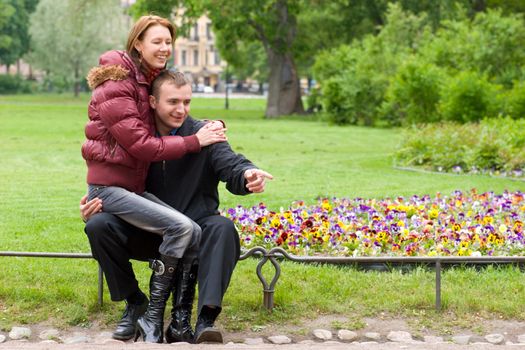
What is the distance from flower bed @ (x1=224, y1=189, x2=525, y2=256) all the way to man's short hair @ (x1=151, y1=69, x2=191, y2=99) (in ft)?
7.79

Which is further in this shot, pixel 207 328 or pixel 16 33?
pixel 16 33

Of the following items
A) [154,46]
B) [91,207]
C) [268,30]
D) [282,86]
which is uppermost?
[268,30]

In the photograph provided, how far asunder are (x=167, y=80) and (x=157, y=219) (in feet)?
2.71

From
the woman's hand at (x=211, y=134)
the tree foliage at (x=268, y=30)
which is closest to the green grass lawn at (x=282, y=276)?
the woman's hand at (x=211, y=134)

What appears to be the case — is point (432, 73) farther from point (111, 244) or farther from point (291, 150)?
point (111, 244)

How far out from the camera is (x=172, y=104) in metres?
6.06

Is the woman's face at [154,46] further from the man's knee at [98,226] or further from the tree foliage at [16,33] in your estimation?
the tree foliage at [16,33]

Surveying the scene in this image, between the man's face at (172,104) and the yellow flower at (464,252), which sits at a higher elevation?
the man's face at (172,104)

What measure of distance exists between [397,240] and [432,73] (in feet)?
63.2

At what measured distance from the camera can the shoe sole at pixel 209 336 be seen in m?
5.66

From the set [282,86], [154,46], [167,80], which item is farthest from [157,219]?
[282,86]

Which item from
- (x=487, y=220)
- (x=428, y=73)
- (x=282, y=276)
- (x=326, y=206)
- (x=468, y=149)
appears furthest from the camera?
(x=428, y=73)

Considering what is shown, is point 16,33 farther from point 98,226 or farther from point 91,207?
point 98,226

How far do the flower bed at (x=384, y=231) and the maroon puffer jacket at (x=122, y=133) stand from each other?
242cm
